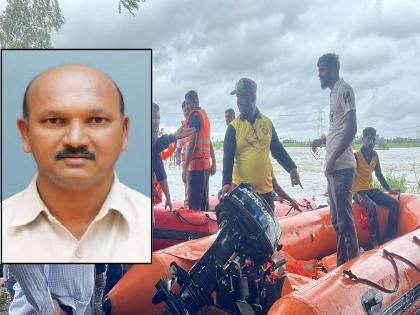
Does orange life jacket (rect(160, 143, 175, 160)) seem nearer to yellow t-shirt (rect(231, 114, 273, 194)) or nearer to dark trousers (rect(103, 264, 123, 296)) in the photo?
yellow t-shirt (rect(231, 114, 273, 194))

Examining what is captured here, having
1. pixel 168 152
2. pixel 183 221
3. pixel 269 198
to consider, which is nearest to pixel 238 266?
pixel 269 198

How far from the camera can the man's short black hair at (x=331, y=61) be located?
6.55 feet

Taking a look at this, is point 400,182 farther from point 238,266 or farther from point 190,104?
point 190,104

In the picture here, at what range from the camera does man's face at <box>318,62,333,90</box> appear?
6.59 feet

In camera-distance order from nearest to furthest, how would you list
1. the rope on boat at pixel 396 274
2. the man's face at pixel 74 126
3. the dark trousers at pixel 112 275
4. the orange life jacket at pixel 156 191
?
the man's face at pixel 74 126 → the rope on boat at pixel 396 274 → the orange life jacket at pixel 156 191 → the dark trousers at pixel 112 275

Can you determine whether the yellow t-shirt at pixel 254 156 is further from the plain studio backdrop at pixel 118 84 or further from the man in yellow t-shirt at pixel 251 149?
the plain studio backdrop at pixel 118 84

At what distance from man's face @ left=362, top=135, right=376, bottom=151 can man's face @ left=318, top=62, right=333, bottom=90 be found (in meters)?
0.27

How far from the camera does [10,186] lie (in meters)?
1.96

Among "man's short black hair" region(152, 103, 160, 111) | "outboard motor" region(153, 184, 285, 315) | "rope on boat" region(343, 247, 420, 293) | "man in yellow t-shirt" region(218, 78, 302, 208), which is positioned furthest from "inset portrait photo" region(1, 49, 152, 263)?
"rope on boat" region(343, 247, 420, 293)

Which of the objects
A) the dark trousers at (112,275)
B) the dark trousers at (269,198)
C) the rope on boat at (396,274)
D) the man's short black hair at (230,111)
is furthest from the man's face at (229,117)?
the dark trousers at (112,275)

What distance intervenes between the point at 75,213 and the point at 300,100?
1.04m

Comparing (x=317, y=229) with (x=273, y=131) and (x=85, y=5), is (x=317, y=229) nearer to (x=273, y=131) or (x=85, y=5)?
(x=273, y=131)

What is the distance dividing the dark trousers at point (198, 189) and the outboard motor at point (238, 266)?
139mm

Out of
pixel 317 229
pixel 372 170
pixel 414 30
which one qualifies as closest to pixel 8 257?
pixel 317 229
